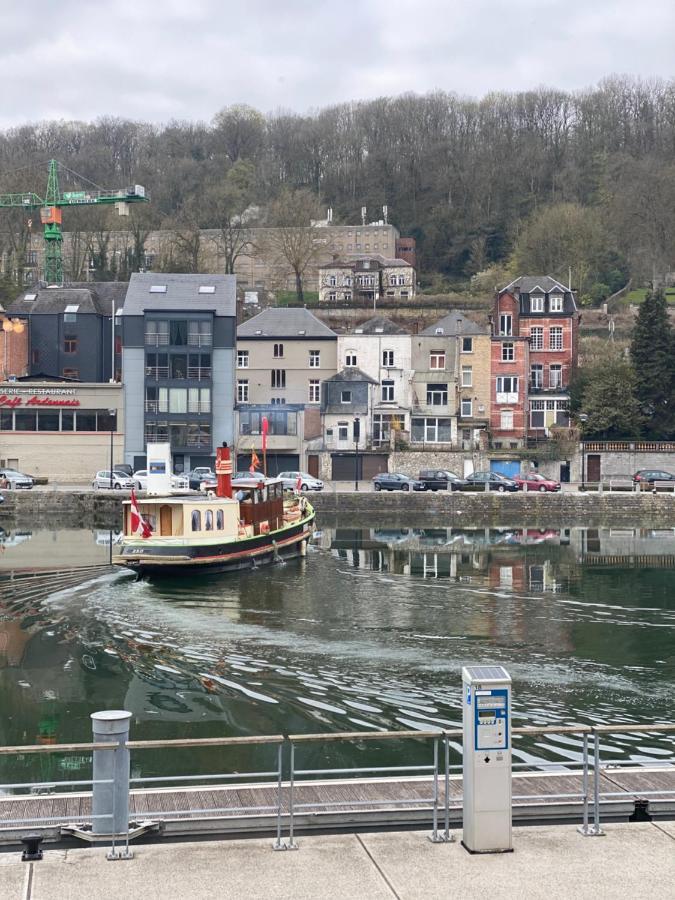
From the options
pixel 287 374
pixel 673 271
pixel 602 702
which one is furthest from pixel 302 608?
pixel 673 271

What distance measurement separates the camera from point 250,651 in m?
26.2

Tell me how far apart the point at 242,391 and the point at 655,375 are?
1015 inches

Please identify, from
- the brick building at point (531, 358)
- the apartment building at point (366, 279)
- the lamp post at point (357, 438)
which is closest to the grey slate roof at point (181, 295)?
the lamp post at point (357, 438)

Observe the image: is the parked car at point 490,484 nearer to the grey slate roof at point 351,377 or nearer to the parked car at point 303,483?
the parked car at point 303,483

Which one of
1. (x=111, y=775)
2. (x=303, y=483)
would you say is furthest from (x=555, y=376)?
(x=111, y=775)

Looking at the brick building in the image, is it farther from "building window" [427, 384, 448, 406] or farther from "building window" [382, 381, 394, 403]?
"building window" [382, 381, 394, 403]

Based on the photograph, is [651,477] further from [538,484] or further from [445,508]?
[445,508]

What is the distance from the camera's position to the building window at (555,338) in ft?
244

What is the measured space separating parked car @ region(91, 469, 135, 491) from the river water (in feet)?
55.0

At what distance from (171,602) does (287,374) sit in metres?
40.7

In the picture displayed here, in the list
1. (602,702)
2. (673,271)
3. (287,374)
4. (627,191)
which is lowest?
(602,702)

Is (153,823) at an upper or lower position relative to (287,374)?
lower

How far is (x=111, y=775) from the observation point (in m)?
10.8

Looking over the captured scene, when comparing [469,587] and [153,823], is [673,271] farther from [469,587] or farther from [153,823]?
[153,823]
